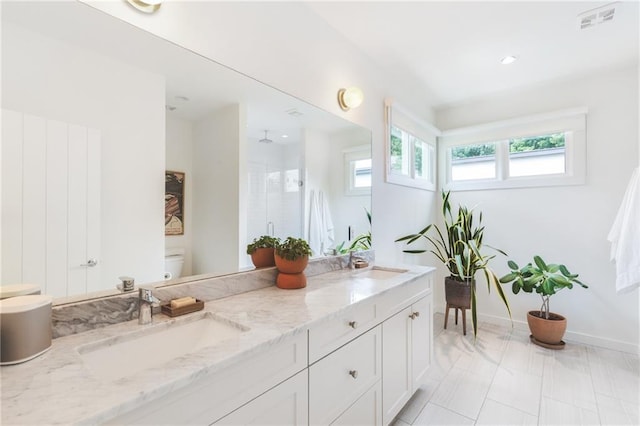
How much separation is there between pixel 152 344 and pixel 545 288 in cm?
296

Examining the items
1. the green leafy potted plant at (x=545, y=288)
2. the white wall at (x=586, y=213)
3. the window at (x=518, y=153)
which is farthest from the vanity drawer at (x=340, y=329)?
the window at (x=518, y=153)

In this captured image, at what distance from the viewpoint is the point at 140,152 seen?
1.14 metres

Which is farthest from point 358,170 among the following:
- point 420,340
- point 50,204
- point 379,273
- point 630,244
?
point 630,244

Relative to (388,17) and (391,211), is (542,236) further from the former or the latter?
(388,17)

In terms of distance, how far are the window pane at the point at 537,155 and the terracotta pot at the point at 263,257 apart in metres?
2.91

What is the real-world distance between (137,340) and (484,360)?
103 inches

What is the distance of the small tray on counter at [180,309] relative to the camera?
3.60 feet

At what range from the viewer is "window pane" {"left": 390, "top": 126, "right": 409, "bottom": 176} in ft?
9.00

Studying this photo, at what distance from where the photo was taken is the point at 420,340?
191 centimetres

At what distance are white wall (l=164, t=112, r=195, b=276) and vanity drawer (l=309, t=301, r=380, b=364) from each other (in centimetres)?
64

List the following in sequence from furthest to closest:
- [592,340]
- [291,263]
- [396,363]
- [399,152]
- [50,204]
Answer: [399,152]
[592,340]
[396,363]
[291,263]
[50,204]

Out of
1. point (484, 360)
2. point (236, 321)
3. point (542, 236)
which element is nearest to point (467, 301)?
point (484, 360)

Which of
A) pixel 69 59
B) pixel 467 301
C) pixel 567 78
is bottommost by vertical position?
pixel 467 301

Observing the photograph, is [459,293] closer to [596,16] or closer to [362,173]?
[362,173]
